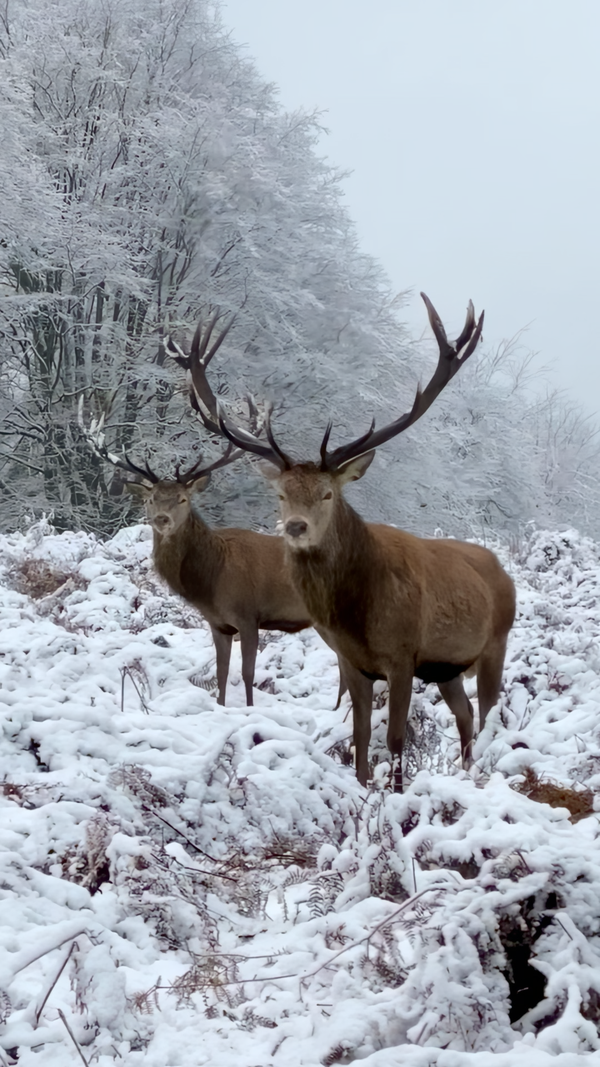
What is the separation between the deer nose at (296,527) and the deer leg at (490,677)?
1.68 metres

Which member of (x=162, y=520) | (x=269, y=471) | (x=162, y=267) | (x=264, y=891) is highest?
(x=162, y=267)

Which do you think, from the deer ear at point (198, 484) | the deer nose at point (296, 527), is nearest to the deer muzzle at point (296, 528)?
the deer nose at point (296, 527)

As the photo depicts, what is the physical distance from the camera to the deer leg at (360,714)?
14.7ft

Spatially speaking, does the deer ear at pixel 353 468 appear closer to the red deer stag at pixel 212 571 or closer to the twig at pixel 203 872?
the twig at pixel 203 872

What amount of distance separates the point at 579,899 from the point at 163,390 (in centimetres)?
1394

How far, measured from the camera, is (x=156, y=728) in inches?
152

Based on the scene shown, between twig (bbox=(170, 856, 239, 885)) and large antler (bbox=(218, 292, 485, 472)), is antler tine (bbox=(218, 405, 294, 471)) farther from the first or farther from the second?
twig (bbox=(170, 856, 239, 885))

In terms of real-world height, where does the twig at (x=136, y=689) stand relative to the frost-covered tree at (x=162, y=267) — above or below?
below

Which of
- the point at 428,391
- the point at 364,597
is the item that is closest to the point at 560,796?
the point at 364,597

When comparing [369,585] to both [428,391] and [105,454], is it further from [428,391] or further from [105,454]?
[105,454]

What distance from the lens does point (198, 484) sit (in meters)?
7.41

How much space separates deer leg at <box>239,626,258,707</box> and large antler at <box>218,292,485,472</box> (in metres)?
2.22

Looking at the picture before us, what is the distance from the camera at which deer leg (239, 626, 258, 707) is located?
668cm

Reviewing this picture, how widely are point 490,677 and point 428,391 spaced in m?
1.77
